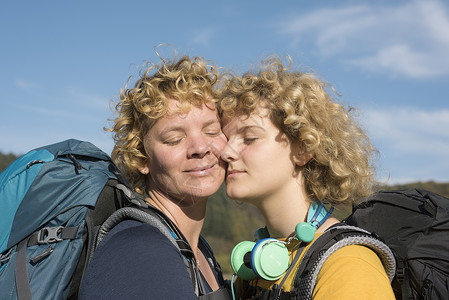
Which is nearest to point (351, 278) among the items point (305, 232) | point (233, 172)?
point (305, 232)

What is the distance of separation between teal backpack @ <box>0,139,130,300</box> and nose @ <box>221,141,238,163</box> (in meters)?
0.70

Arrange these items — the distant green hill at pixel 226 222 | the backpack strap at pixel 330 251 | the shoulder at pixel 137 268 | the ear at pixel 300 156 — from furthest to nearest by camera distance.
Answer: the distant green hill at pixel 226 222, the ear at pixel 300 156, the backpack strap at pixel 330 251, the shoulder at pixel 137 268

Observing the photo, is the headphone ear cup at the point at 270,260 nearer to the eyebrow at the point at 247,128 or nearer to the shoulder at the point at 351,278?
the shoulder at the point at 351,278

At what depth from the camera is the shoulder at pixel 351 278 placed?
85.2 inches

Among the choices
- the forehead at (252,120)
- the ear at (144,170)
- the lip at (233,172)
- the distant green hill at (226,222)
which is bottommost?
the distant green hill at (226,222)

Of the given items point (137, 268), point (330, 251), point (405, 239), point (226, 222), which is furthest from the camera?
point (226, 222)

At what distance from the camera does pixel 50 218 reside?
256 centimetres

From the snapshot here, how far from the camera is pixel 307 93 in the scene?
3.22 meters

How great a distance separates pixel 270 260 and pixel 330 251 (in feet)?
1.27

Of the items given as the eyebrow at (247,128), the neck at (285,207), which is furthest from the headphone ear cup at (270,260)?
the eyebrow at (247,128)

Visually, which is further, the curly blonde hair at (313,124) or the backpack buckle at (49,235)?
the curly blonde hair at (313,124)

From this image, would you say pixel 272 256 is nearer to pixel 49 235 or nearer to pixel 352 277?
pixel 352 277

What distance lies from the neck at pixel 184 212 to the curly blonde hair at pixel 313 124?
2.26 feet

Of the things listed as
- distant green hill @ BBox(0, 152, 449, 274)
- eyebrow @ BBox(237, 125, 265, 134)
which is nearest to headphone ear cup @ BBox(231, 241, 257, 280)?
eyebrow @ BBox(237, 125, 265, 134)
